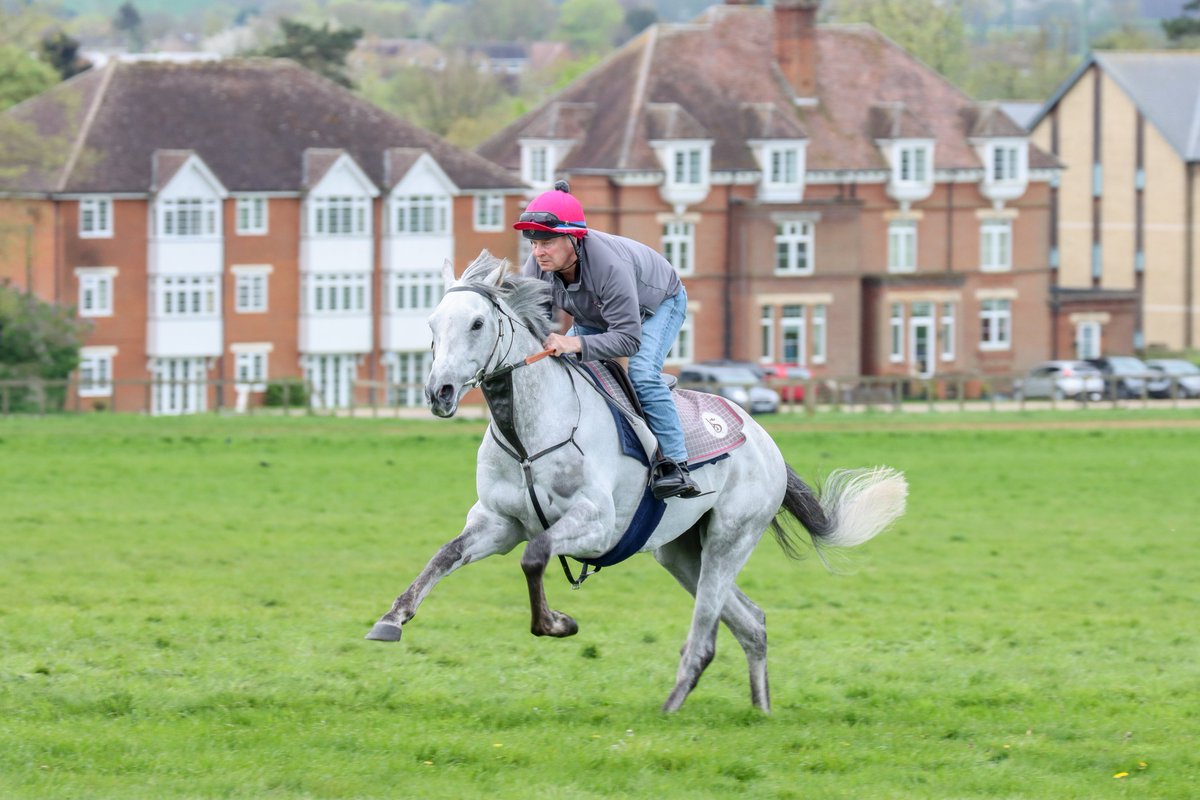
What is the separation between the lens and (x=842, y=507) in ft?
44.7

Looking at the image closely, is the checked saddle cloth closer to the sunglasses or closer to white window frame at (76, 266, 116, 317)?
the sunglasses

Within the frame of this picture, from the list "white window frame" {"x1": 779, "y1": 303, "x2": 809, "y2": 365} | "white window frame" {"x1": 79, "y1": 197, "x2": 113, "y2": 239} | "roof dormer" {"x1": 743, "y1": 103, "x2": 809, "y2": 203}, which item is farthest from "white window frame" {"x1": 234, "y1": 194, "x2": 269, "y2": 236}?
"white window frame" {"x1": 779, "y1": 303, "x2": 809, "y2": 365}

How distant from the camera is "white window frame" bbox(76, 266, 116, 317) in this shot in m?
66.9

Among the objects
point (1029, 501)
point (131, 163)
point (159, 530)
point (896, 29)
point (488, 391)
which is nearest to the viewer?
point (488, 391)

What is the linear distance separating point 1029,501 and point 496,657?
1840 cm

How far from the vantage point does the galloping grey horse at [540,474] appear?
10.6 meters

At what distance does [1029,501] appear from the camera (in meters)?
31.8

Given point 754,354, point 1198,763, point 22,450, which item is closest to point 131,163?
point 754,354

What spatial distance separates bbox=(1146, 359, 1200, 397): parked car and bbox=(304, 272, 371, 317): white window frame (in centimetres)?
2836

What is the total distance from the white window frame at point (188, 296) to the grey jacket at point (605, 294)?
58.4 meters

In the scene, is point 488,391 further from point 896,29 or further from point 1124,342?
point 896,29

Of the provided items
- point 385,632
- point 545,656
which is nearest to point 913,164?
point 545,656

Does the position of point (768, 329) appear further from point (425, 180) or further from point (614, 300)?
point (614, 300)

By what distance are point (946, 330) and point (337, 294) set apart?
79.2 ft
